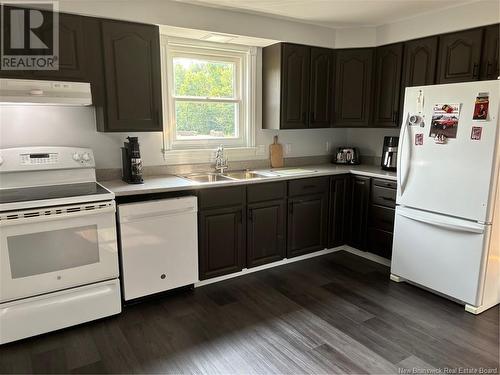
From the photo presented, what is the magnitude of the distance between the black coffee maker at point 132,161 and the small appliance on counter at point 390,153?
241 cm

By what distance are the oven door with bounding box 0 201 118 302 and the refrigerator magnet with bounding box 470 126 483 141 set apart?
252 centimetres

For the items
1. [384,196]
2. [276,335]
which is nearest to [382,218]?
[384,196]

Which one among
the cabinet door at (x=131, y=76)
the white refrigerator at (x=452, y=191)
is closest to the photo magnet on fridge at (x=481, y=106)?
the white refrigerator at (x=452, y=191)

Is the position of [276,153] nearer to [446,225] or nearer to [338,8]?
[338,8]

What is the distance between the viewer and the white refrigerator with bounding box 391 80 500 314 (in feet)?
7.96

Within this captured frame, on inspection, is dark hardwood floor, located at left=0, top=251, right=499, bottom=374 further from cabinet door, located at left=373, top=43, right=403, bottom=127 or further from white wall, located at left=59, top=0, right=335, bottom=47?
white wall, located at left=59, top=0, right=335, bottom=47

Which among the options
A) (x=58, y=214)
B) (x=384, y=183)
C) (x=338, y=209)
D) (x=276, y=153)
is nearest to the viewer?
(x=58, y=214)

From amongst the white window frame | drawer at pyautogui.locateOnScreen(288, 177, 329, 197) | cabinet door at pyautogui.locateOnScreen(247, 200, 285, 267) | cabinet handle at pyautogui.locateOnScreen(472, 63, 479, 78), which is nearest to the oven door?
the white window frame

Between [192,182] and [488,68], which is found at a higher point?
[488,68]

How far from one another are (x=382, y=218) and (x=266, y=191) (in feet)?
3.82

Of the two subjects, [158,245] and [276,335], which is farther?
[158,245]

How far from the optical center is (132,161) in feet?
9.07

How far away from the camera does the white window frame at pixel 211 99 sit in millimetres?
3176

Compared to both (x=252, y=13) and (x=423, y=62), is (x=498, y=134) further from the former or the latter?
(x=252, y=13)
